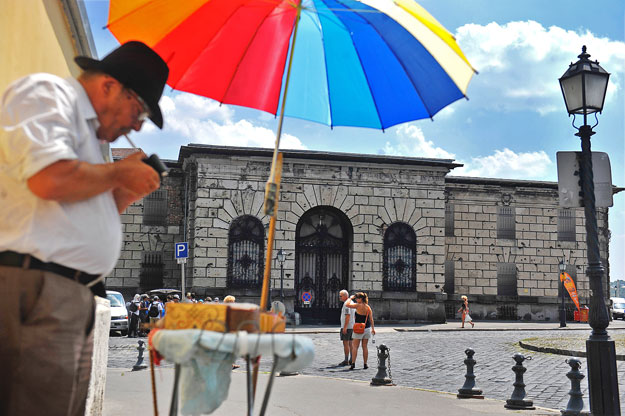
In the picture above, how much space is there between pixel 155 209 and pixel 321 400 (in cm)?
2645

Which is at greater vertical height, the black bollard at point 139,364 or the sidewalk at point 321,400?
the black bollard at point 139,364

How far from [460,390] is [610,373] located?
2.75m

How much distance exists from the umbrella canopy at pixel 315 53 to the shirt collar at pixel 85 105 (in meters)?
1.78

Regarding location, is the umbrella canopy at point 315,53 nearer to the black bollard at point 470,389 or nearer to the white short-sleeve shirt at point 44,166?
the white short-sleeve shirt at point 44,166

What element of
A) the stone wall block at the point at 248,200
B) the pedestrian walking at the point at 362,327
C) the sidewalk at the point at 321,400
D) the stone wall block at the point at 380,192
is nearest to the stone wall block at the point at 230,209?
the stone wall block at the point at 248,200

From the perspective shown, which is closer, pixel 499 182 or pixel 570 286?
pixel 570 286

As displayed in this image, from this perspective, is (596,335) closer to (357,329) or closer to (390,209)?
(357,329)

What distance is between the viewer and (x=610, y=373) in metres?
7.79

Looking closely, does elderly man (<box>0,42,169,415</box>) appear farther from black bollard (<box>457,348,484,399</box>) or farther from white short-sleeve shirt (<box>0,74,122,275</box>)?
black bollard (<box>457,348,484,399</box>)

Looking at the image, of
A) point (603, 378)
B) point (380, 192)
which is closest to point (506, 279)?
point (380, 192)

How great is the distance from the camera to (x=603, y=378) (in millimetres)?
7777

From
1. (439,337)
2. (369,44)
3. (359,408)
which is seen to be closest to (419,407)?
(359,408)

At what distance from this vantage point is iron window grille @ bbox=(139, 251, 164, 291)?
3353 centimetres

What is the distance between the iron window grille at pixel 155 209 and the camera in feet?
113
